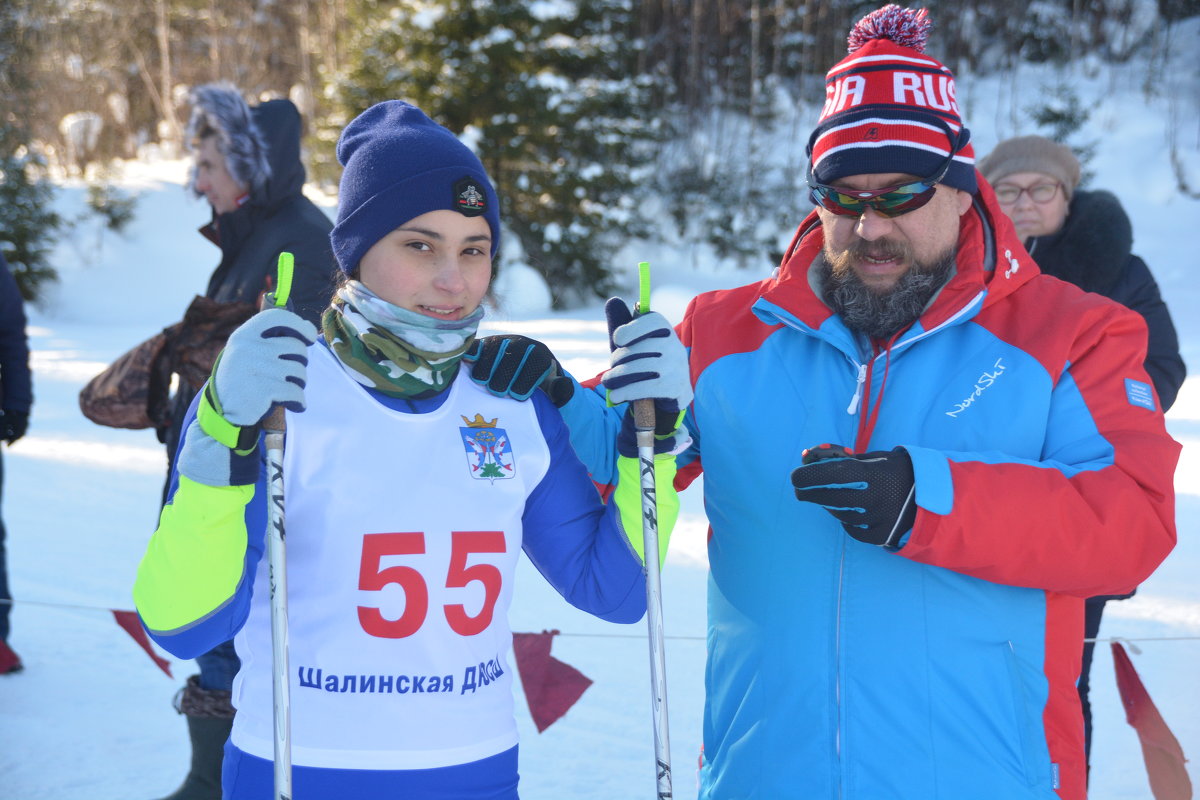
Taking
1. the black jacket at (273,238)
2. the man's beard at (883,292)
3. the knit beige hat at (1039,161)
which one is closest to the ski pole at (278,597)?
the man's beard at (883,292)

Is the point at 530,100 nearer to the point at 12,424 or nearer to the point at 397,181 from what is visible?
the point at 12,424

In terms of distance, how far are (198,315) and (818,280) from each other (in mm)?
1897

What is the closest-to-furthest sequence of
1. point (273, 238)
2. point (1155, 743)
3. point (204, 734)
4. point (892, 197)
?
1. point (892, 197)
2. point (1155, 743)
3. point (204, 734)
4. point (273, 238)

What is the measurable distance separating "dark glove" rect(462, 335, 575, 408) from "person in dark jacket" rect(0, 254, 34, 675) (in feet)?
10.1

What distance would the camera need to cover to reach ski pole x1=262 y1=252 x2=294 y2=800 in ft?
5.11

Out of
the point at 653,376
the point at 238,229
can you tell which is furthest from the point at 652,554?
the point at 238,229

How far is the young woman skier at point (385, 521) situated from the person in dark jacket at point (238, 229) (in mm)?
1231

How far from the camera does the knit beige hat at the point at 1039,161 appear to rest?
345 centimetres

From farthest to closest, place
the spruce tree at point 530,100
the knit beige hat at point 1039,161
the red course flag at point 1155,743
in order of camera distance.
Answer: the spruce tree at point 530,100, the knit beige hat at point 1039,161, the red course flag at point 1155,743

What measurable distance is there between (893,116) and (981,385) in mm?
514

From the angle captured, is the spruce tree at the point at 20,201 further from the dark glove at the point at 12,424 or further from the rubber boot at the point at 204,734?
the rubber boot at the point at 204,734

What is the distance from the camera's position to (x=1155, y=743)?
9.57 ft

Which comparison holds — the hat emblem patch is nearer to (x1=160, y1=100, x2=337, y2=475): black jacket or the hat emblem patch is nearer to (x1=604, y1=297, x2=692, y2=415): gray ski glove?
(x1=604, y1=297, x2=692, y2=415): gray ski glove

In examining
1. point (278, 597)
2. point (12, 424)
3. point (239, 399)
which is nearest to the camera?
point (239, 399)
